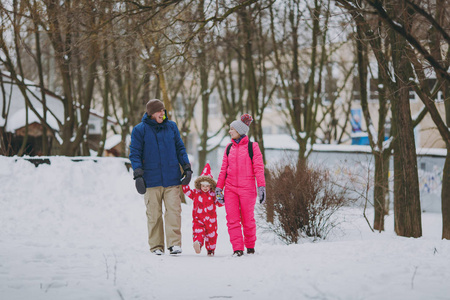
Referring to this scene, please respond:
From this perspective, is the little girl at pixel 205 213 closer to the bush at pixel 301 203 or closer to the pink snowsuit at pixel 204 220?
the pink snowsuit at pixel 204 220

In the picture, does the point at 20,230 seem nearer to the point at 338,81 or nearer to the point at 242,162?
the point at 242,162

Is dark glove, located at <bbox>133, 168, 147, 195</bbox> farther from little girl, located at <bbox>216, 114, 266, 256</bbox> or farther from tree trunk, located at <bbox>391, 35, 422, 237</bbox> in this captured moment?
tree trunk, located at <bbox>391, 35, 422, 237</bbox>

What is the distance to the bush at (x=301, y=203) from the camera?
949 centimetres

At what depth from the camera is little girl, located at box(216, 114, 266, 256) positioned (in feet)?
23.6

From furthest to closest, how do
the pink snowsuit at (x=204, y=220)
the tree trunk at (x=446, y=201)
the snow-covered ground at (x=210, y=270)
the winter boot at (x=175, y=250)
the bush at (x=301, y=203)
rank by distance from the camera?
the tree trunk at (x=446, y=201) → the bush at (x=301, y=203) → the pink snowsuit at (x=204, y=220) → the winter boot at (x=175, y=250) → the snow-covered ground at (x=210, y=270)

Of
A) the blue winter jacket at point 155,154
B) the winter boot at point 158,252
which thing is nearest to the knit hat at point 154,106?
the blue winter jacket at point 155,154

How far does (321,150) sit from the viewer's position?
2564 centimetres

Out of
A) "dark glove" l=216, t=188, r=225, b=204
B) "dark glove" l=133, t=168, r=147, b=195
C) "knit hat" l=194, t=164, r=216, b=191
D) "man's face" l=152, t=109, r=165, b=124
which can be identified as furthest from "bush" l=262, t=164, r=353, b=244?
"dark glove" l=133, t=168, r=147, b=195

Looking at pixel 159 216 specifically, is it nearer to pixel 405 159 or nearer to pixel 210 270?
pixel 210 270

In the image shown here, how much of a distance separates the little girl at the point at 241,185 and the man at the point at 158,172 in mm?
545

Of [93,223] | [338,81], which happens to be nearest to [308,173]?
[93,223]

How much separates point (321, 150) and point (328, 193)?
1615 centimetres

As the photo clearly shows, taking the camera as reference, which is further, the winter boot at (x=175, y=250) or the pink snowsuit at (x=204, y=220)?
the pink snowsuit at (x=204, y=220)

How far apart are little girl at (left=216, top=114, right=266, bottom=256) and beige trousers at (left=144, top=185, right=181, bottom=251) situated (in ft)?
1.96
